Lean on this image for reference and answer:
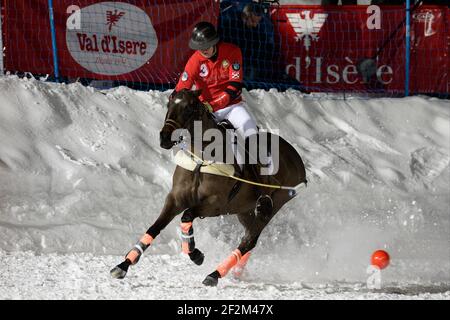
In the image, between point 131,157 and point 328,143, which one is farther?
point 328,143

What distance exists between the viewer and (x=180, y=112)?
27.9 ft

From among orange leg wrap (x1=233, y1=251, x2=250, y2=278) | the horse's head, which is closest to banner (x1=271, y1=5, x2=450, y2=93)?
orange leg wrap (x1=233, y1=251, x2=250, y2=278)

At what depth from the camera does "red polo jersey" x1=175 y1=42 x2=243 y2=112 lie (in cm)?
940

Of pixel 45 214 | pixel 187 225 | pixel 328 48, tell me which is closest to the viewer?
pixel 187 225

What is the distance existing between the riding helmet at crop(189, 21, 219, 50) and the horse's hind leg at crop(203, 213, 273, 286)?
1.96m

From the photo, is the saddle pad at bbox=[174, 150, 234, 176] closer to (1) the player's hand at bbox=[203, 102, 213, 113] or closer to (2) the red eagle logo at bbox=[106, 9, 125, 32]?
(1) the player's hand at bbox=[203, 102, 213, 113]

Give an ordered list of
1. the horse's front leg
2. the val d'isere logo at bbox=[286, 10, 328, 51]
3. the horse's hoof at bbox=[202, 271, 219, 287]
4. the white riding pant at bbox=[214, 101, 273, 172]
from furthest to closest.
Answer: the val d'isere logo at bbox=[286, 10, 328, 51] → the white riding pant at bbox=[214, 101, 273, 172] → the horse's hoof at bbox=[202, 271, 219, 287] → the horse's front leg

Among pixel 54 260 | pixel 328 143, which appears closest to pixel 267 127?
pixel 328 143

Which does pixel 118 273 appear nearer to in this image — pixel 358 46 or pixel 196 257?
pixel 196 257

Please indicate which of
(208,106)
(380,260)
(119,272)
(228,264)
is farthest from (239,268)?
(208,106)

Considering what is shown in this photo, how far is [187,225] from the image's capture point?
888 centimetres

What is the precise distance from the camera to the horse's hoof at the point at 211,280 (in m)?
8.71

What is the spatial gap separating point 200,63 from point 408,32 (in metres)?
6.53

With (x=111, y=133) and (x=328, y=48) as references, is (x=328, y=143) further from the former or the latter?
(x=111, y=133)
